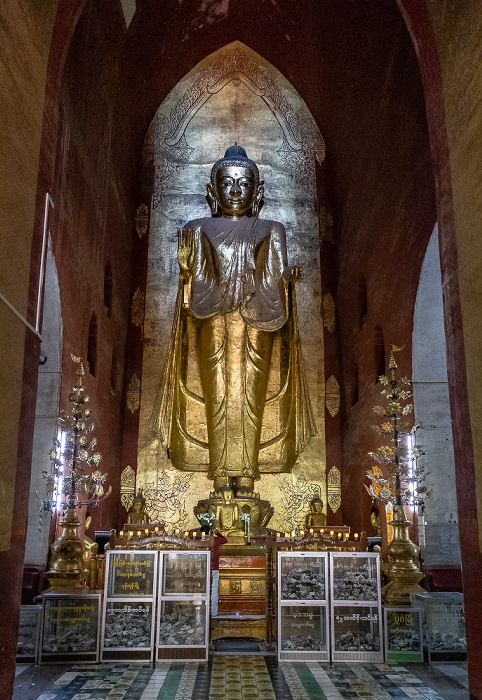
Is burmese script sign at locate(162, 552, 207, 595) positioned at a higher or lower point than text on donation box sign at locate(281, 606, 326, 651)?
higher

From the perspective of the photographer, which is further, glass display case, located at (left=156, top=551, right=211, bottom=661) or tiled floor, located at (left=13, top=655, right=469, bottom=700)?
glass display case, located at (left=156, top=551, right=211, bottom=661)

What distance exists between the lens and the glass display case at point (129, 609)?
16.0 feet

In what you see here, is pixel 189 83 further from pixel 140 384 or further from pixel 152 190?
pixel 140 384

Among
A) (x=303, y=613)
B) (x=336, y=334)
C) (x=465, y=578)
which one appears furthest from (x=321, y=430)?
(x=465, y=578)

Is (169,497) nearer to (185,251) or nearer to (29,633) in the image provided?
(185,251)

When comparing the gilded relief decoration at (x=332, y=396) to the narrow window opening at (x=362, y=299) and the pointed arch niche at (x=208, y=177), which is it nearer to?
the pointed arch niche at (x=208, y=177)

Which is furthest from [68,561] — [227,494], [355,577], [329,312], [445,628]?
[329,312]

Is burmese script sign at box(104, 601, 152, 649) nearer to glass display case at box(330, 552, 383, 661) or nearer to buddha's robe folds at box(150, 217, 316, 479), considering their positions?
glass display case at box(330, 552, 383, 661)

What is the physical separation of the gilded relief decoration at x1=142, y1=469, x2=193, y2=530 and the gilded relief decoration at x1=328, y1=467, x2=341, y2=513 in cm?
186

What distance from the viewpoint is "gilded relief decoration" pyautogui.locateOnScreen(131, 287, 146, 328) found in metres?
10.0

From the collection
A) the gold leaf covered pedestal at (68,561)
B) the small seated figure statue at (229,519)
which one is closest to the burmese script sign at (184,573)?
the gold leaf covered pedestal at (68,561)

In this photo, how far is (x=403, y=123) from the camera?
24.8ft

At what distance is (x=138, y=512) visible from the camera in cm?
852

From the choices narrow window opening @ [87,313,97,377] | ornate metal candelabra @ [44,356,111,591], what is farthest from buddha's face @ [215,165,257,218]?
ornate metal candelabra @ [44,356,111,591]
